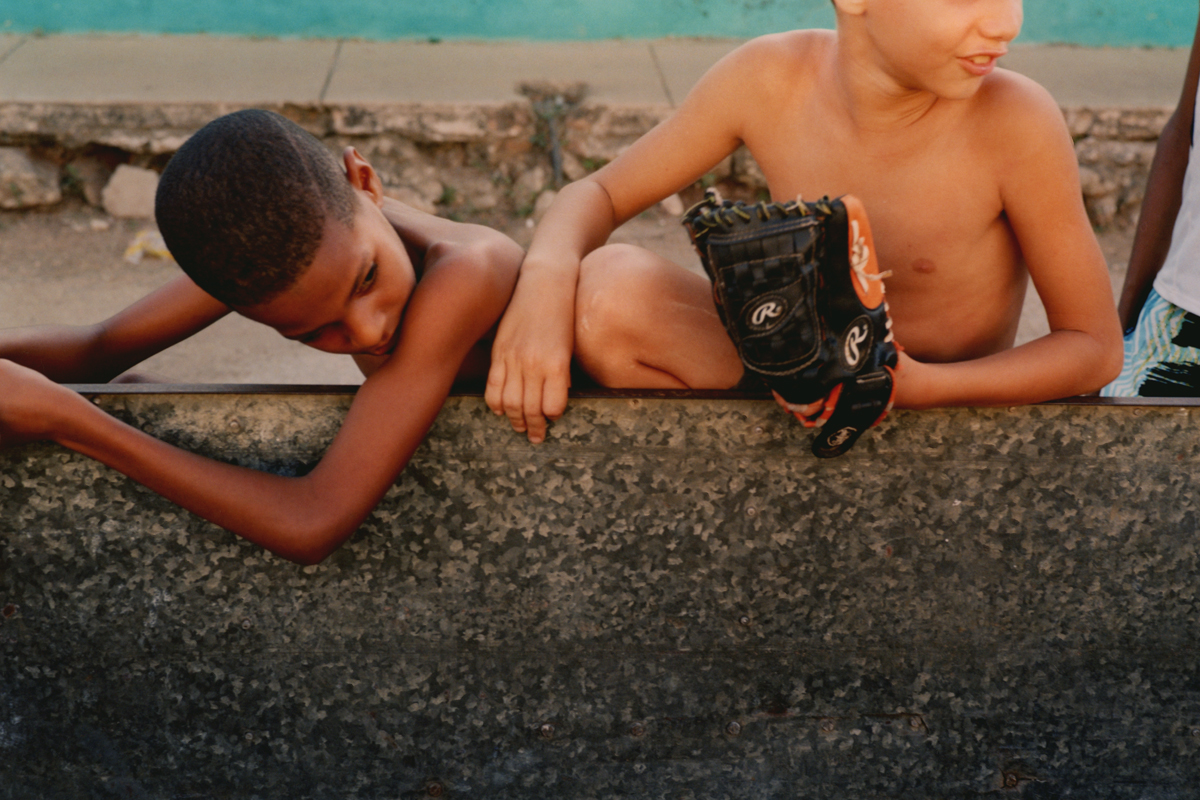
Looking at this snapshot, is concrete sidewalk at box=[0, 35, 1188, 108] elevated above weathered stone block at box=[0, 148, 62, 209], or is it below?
above

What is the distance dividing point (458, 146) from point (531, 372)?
9.86ft

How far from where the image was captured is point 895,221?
136 centimetres

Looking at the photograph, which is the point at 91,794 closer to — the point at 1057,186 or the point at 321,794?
the point at 321,794

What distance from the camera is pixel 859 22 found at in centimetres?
129

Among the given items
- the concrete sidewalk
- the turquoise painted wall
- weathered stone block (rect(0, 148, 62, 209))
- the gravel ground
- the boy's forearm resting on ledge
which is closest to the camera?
the boy's forearm resting on ledge

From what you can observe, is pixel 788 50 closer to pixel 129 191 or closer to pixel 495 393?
pixel 495 393

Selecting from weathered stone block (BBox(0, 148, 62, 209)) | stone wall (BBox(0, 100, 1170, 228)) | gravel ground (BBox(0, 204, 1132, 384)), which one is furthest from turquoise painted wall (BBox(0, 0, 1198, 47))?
gravel ground (BBox(0, 204, 1132, 384))

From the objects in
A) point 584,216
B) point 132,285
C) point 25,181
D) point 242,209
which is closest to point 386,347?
point 242,209

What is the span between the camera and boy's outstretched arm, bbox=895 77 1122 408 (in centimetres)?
120

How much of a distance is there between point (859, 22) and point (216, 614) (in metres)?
1.17

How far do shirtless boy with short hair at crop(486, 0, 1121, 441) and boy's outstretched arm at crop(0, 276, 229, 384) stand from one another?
1.87 feet

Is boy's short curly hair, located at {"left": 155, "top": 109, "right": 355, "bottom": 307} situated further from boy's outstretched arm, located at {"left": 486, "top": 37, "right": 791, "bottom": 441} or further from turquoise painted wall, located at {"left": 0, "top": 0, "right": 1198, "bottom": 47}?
turquoise painted wall, located at {"left": 0, "top": 0, "right": 1198, "bottom": 47}

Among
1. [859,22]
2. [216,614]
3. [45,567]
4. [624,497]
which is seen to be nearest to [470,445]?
[624,497]

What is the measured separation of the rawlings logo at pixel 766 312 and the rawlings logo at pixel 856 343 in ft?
0.30
